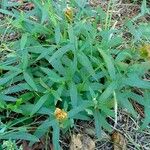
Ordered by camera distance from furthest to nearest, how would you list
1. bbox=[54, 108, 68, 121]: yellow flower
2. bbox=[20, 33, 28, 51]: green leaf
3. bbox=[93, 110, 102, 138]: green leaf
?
bbox=[20, 33, 28, 51]: green leaf, bbox=[93, 110, 102, 138]: green leaf, bbox=[54, 108, 68, 121]: yellow flower

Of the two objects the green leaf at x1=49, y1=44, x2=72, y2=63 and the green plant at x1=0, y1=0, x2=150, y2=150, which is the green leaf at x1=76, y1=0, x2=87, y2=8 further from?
the green leaf at x1=49, y1=44, x2=72, y2=63

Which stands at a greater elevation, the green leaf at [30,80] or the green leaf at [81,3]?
the green leaf at [81,3]

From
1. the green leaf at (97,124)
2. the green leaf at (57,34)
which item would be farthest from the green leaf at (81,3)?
the green leaf at (97,124)

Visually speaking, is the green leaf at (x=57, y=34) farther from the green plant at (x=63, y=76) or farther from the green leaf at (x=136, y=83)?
the green leaf at (x=136, y=83)

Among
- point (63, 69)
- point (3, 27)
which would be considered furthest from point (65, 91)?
point (3, 27)

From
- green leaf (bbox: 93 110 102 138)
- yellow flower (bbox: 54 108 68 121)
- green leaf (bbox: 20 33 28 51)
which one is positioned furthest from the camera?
green leaf (bbox: 20 33 28 51)

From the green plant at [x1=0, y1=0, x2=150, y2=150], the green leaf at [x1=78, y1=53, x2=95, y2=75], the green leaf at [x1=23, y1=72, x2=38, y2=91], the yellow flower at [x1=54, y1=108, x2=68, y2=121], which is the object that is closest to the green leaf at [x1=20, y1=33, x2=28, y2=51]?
the green plant at [x1=0, y1=0, x2=150, y2=150]
